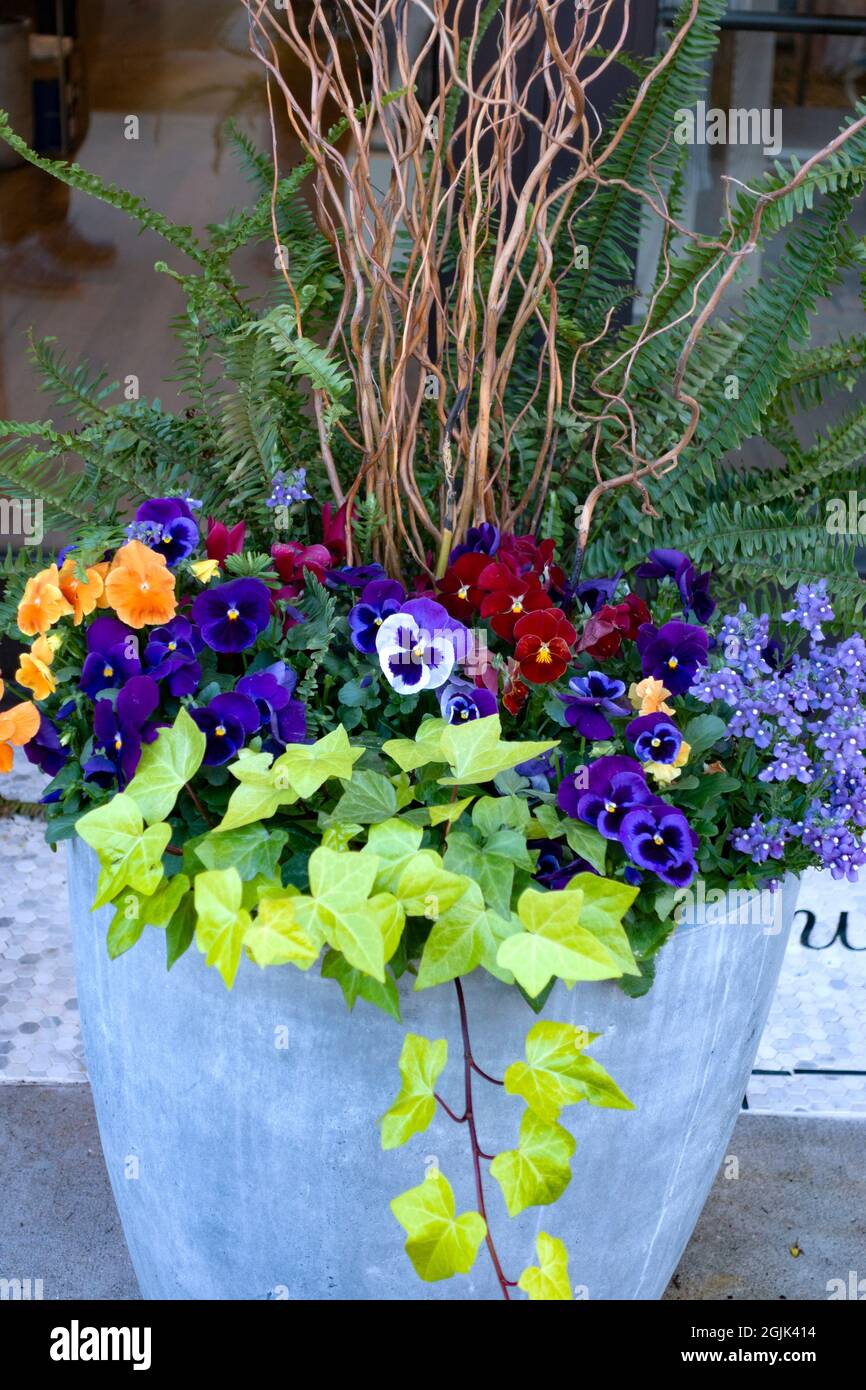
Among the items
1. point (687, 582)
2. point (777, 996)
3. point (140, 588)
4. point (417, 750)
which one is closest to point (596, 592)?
point (687, 582)

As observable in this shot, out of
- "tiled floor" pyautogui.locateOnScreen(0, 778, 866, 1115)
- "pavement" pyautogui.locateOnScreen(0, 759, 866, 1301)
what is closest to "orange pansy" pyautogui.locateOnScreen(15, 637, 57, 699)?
"pavement" pyautogui.locateOnScreen(0, 759, 866, 1301)

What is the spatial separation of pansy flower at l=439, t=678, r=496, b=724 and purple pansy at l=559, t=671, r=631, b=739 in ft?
0.21

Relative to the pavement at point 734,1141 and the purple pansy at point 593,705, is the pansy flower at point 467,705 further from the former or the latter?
the pavement at point 734,1141

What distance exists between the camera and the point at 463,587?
127cm

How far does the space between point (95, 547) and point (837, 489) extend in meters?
0.80

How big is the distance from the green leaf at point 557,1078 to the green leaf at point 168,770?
34 cm

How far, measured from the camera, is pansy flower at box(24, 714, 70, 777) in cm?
116

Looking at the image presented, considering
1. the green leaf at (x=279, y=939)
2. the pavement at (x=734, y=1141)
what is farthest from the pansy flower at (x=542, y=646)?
the pavement at (x=734, y=1141)

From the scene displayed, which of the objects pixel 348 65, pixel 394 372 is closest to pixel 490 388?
pixel 394 372

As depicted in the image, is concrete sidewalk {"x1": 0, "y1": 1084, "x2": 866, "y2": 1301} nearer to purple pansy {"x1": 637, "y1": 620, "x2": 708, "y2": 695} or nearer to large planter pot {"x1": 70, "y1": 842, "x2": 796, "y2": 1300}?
large planter pot {"x1": 70, "y1": 842, "x2": 796, "y2": 1300}

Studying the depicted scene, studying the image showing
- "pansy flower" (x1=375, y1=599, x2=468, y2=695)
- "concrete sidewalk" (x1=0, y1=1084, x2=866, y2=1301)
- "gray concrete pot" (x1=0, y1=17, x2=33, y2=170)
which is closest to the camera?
"pansy flower" (x1=375, y1=599, x2=468, y2=695)

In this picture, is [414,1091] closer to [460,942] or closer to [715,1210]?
[460,942]

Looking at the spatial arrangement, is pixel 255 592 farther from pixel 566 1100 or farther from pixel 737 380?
pixel 737 380

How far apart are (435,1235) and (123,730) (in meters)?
0.46
